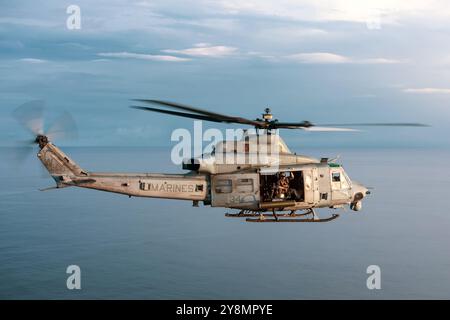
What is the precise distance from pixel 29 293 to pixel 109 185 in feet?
147

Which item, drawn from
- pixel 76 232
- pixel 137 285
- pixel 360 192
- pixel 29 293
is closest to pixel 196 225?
pixel 76 232

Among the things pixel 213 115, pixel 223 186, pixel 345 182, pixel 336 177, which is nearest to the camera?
pixel 213 115

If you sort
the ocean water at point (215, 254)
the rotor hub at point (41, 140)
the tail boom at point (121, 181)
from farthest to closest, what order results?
the ocean water at point (215, 254), the rotor hub at point (41, 140), the tail boom at point (121, 181)

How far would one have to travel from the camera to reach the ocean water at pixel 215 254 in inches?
2633

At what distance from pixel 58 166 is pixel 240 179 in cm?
807

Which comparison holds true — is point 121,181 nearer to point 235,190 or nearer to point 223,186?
point 223,186

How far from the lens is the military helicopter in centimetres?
2455

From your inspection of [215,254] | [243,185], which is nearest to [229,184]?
[243,185]

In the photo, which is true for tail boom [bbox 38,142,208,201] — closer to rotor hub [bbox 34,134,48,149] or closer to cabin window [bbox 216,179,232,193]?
rotor hub [bbox 34,134,48,149]

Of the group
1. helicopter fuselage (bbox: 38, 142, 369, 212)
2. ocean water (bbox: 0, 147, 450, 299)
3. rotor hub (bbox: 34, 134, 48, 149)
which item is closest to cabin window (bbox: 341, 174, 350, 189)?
helicopter fuselage (bbox: 38, 142, 369, 212)

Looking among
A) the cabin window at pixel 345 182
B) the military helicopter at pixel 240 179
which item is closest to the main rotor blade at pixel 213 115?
the military helicopter at pixel 240 179

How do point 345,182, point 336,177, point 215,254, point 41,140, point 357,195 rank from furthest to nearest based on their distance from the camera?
1. point 215,254
2. point 357,195
3. point 345,182
4. point 336,177
5. point 41,140

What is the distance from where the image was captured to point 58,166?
24.8 metres

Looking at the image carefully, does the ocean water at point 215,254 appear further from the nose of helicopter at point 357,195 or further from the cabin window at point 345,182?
the cabin window at point 345,182
